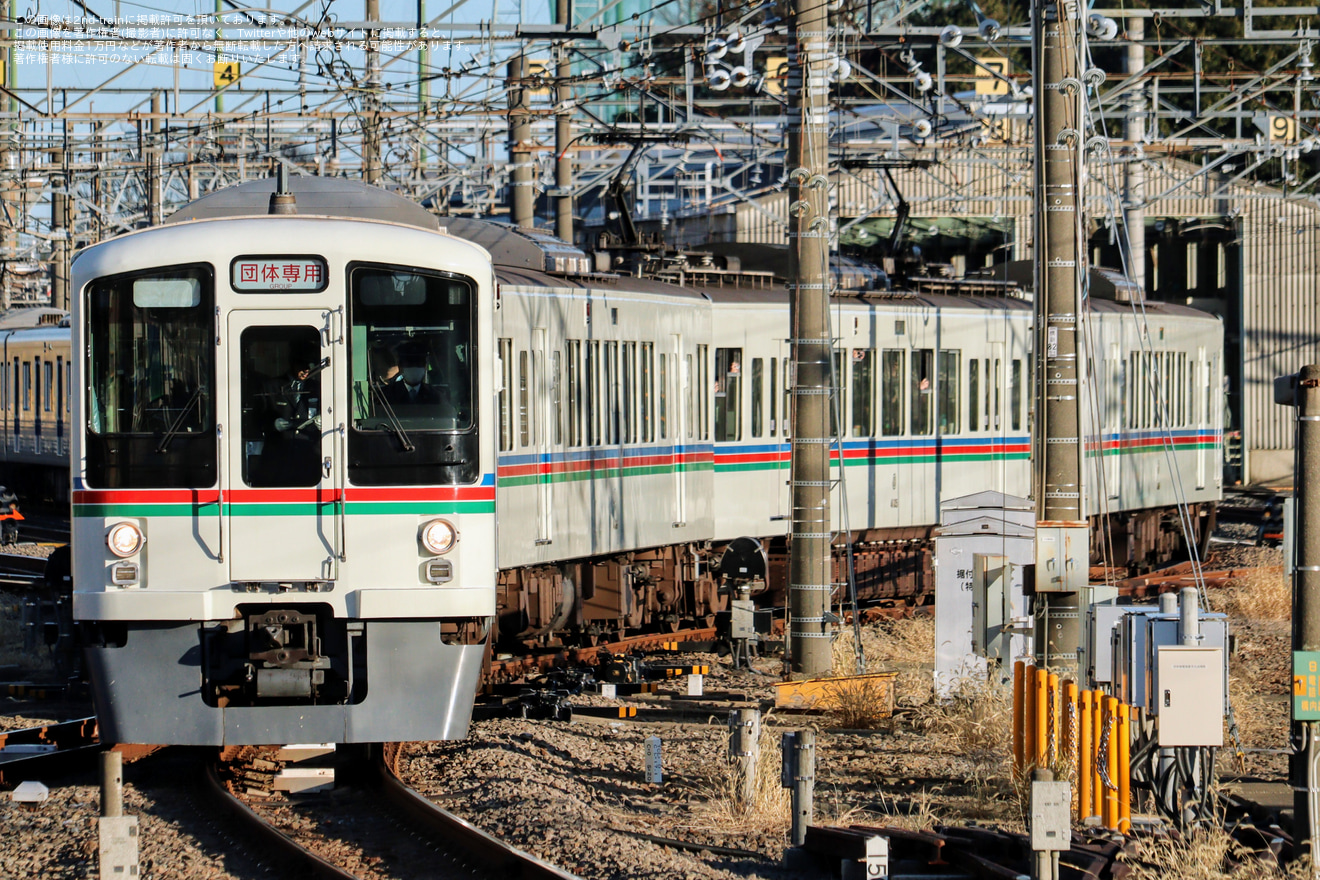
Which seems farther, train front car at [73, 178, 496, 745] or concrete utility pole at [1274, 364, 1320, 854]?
train front car at [73, 178, 496, 745]

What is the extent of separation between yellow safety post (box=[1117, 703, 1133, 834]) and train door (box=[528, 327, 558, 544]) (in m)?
6.08

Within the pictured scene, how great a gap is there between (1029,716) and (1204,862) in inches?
76.4

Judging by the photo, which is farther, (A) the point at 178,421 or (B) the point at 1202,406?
(B) the point at 1202,406

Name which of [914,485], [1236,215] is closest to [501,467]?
[914,485]

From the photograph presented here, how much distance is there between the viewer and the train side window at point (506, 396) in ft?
42.0

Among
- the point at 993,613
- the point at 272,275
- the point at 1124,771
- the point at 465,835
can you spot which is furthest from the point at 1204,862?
the point at 272,275

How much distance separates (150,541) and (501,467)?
159 inches

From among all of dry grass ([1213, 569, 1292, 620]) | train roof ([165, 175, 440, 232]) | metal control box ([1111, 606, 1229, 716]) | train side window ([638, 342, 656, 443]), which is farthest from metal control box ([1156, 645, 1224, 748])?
dry grass ([1213, 569, 1292, 620])

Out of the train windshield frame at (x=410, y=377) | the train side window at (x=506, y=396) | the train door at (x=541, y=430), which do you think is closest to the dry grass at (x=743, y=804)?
the train windshield frame at (x=410, y=377)

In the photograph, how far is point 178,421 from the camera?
360 inches

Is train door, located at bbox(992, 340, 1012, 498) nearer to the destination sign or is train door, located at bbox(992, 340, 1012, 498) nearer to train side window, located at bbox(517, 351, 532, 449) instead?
train side window, located at bbox(517, 351, 532, 449)

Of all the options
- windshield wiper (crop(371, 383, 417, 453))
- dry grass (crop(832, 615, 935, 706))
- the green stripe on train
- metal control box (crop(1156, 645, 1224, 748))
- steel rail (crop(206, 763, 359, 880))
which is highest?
windshield wiper (crop(371, 383, 417, 453))

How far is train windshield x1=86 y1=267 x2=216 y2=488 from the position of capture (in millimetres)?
9148

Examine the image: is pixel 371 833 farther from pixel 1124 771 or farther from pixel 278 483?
pixel 1124 771
